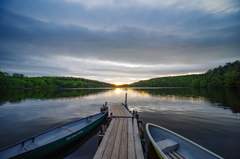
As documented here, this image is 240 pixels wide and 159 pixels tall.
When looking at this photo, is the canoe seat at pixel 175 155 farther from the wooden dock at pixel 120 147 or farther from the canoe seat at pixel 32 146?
the canoe seat at pixel 32 146

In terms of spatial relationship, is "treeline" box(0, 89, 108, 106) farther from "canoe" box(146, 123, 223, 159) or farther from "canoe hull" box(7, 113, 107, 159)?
"canoe" box(146, 123, 223, 159)

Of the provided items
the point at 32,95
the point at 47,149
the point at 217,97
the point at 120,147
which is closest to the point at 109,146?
the point at 120,147

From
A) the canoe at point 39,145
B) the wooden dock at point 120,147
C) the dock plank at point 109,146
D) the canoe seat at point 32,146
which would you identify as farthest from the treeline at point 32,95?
the wooden dock at point 120,147

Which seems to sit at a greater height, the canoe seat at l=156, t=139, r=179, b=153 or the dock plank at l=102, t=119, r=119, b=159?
the dock plank at l=102, t=119, r=119, b=159

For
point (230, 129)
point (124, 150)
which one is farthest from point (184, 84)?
point (124, 150)

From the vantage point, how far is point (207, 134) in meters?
10.8

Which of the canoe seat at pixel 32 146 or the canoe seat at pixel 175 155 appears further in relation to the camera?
the canoe seat at pixel 32 146

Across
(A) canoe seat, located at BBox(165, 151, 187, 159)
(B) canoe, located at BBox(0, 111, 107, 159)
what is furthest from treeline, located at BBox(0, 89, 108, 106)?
(A) canoe seat, located at BBox(165, 151, 187, 159)

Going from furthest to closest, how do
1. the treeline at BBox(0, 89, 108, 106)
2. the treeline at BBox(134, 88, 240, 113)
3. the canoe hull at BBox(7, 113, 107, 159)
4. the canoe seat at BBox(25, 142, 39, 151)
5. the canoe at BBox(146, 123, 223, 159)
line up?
1. the treeline at BBox(0, 89, 108, 106)
2. the treeline at BBox(134, 88, 240, 113)
3. the canoe seat at BBox(25, 142, 39, 151)
4. the canoe hull at BBox(7, 113, 107, 159)
5. the canoe at BBox(146, 123, 223, 159)

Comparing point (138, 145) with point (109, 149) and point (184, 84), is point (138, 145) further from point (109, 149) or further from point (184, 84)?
point (184, 84)

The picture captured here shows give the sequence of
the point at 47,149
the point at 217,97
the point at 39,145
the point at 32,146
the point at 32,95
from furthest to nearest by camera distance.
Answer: the point at 32,95 < the point at 217,97 < the point at 39,145 < the point at 32,146 < the point at 47,149

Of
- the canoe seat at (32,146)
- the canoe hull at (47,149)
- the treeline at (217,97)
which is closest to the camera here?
the canoe hull at (47,149)

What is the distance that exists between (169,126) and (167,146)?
7.67m

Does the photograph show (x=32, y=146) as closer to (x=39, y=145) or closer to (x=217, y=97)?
(x=39, y=145)
